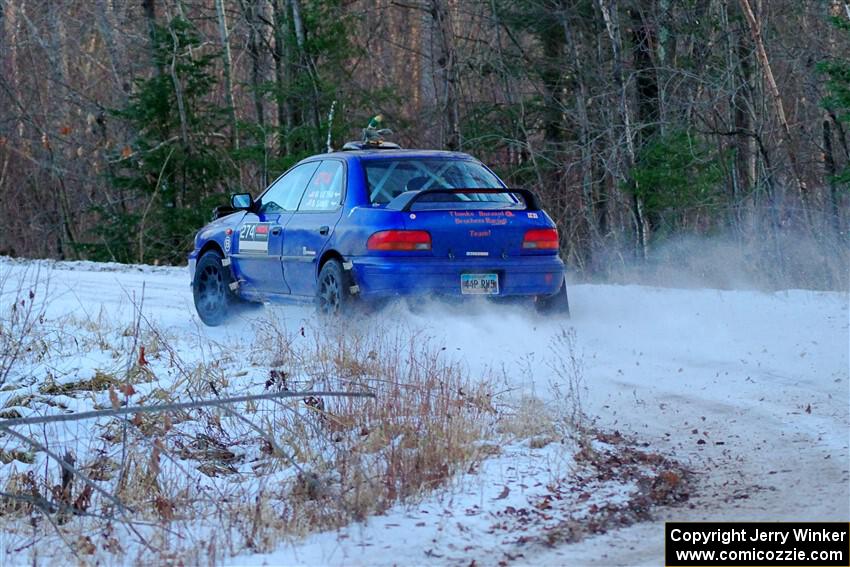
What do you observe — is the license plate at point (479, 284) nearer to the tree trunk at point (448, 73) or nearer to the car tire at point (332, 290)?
the car tire at point (332, 290)

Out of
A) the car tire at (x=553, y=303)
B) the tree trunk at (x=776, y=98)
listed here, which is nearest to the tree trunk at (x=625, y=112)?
the tree trunk at (x=776, y=98)

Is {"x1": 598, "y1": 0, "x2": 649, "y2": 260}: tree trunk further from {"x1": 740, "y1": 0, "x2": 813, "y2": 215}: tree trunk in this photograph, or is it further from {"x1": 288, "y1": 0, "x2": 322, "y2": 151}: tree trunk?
{"x1": 288, "y1": 0, "x2": 322, "y2": 151}: tree trunk

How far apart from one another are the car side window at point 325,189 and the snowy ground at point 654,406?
→ 1.33 meters

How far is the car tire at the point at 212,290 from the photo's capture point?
483 inches

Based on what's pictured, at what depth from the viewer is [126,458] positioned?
6977 millimetres

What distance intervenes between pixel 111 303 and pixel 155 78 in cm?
1135

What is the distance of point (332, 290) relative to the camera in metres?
10.5

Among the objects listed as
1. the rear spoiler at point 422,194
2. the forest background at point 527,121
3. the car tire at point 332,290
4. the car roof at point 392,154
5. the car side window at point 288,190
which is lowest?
the car tire at point 332,290

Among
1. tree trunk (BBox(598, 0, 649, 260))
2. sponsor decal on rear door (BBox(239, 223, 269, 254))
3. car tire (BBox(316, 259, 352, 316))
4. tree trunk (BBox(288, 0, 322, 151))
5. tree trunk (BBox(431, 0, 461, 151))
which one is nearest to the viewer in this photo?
car tire (BBox(316, 259, 352, 316))

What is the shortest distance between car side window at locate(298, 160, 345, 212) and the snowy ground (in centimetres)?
133

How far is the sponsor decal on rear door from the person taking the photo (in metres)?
11.6

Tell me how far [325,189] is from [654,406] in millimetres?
4146

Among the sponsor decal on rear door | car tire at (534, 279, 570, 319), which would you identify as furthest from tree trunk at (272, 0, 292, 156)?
car tire at (534, 279, 570, 319)

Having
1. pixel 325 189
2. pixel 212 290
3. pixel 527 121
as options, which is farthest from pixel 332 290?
pixel 527 121
